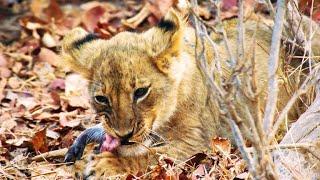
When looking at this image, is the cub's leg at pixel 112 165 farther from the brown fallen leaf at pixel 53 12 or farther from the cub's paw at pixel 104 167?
the brown fallen leaf at pixel 53 12

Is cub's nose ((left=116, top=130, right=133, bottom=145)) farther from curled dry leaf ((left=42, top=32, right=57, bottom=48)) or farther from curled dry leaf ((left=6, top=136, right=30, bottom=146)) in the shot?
curled dry leaf ((left=42, top=32, right=57, bottom=48))

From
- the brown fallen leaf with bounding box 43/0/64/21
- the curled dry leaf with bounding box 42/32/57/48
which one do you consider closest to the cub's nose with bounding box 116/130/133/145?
the curled dry leaf with bounding box 42/32/57/48

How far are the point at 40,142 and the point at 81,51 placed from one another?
0.62 metres

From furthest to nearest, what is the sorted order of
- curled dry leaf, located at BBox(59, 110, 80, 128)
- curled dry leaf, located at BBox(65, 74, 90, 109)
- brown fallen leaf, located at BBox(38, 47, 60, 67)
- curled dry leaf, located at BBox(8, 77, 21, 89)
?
brown fallen leaf, located at BBox(38, 47, 60, 67), curled dry leaf, located at BBox(8, 77, 21, 89), curled dry leaf, located at BBox(65, 74, 90, 109), curled dry leaf, located at BBox(59, 110, 80, 128)

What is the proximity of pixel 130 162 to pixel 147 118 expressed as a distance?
252mm

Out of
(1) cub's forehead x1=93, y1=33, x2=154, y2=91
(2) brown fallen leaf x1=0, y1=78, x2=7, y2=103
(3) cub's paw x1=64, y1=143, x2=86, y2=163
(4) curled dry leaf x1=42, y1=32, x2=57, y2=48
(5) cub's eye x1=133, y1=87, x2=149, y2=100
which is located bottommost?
(2) brown fallen leaf x1=0, y1=78, x2=7, y2=103

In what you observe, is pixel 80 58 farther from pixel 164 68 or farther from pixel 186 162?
pixel 186 162

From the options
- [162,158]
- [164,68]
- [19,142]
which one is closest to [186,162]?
[162,158]

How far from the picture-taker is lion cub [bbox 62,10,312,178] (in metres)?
4.07

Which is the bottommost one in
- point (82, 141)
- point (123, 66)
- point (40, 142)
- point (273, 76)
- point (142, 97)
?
point (40, 142)

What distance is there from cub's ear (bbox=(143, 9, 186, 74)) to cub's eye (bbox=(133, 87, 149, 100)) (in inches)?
8.2

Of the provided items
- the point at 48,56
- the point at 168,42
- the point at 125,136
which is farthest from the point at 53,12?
the point at 125,136

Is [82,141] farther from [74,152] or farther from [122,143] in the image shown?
[122,143]

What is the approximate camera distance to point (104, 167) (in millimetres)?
4102
